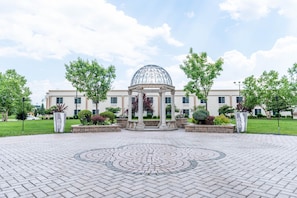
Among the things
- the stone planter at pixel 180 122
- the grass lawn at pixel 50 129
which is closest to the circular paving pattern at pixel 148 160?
the grass lawn at pixel 50 129

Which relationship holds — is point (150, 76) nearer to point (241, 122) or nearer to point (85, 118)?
point (85, 118)

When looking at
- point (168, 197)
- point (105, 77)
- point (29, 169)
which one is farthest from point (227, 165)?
point (105, 77)

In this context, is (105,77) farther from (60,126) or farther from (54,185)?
(54,185)

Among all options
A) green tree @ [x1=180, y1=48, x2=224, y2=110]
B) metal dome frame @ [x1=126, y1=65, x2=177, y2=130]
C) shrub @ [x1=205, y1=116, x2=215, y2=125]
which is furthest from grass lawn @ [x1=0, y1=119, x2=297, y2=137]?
green tree @ [x1=180, y1=48, x2=224, y2=110]

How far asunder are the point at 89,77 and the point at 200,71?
1467 centimetres

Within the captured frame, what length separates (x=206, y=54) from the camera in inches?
931

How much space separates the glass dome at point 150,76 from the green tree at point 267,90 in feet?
81.4

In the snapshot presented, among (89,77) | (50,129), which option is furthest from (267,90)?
(50,129)

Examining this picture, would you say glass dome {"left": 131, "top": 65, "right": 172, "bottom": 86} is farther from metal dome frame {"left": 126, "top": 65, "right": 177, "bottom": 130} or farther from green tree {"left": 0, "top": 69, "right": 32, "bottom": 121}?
green tree {"left": 0, "top": 69, "right": 32, "bottom": 121}

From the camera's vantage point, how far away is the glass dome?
16.7 meters

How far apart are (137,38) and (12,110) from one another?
28.8 m

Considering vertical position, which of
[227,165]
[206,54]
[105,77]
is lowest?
[227,165]

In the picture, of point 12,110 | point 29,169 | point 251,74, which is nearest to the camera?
point 29,169

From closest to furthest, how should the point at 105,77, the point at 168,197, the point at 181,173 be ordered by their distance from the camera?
the point at 168,197 → the point at 181,173 → the point at 105,77
